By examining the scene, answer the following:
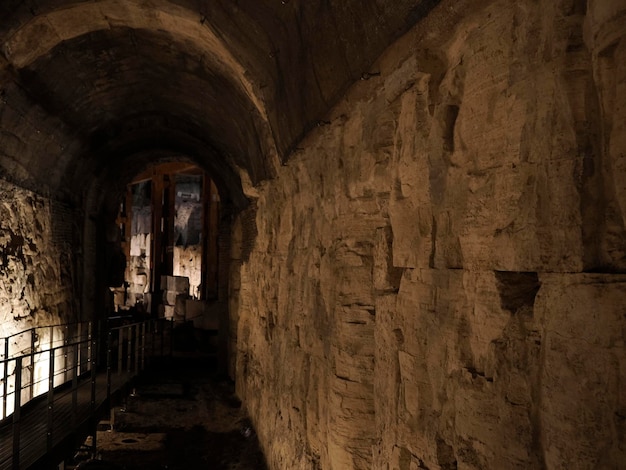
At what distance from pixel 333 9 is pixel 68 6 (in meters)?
3.47

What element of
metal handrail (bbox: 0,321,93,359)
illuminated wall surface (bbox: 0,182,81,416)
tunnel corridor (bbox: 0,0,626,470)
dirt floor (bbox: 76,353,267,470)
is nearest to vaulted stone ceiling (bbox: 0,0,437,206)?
tunnel corridor (bbox: 0,0,626,470)

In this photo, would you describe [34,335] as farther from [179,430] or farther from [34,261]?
[179,430]

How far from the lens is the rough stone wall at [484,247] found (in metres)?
1.46

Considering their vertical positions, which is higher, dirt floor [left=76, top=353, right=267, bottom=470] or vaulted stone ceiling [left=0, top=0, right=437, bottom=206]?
vaulted stone ceiling [left=0, top=0, right=437, bottom=206]

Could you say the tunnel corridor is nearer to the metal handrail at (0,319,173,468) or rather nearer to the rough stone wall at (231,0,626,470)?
the rough stone wall at (231,0,626,470)

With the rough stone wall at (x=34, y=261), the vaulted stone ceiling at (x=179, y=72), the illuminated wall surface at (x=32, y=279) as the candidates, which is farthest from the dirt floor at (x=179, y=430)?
the vaulted stone ceiling at (x=179, y=72)

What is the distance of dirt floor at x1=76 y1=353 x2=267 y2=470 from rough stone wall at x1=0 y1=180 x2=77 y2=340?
201cm

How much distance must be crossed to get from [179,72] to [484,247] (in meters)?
6.01

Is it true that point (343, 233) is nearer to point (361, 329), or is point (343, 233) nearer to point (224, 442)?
point (361, 329)

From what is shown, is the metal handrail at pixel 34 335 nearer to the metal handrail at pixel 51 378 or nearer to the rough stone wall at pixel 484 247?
the metal handrail at pixel 51 378

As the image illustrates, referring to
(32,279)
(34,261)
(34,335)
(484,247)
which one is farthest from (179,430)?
(484,247)

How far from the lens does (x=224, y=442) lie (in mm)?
7219

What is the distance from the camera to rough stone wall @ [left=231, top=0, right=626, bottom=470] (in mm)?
1456

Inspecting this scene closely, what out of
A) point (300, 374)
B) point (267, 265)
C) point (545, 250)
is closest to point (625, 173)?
point (545, 250)
